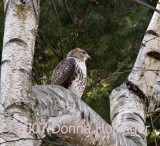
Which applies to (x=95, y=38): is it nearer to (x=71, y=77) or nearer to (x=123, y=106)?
(x=71, y=77)

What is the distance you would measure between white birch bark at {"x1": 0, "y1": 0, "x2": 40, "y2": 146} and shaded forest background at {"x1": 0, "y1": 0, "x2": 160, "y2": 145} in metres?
2.96

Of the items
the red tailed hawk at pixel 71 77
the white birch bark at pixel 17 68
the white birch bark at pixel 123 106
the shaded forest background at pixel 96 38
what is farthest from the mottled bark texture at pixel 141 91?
the shaded forest background at pixel 96 38

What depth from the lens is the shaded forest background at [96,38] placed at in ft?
17.3

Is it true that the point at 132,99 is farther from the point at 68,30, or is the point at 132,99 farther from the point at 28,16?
the point at 68,30

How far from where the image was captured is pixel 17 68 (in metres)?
1.96

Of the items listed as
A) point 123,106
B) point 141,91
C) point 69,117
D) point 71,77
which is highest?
point 71,77

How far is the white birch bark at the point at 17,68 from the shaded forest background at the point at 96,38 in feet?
9.70

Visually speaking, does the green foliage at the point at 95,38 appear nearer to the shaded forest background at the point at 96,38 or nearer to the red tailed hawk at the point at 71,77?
the shaded forest background at the point at 96,38

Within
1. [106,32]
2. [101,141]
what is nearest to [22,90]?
[101,141]

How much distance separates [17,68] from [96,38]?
3.69 m

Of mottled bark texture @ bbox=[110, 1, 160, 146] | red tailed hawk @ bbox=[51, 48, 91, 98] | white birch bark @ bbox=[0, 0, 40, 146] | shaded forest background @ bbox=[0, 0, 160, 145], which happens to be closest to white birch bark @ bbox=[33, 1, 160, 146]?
mottled bark texture @ bbox=[110, 1, 160, 146]

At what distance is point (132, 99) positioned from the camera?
10.1 ft

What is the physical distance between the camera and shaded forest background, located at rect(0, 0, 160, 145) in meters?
5.28

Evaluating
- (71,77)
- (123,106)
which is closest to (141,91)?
(123,106)
